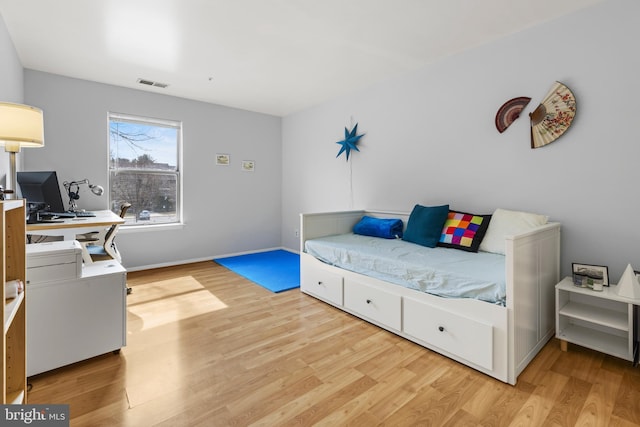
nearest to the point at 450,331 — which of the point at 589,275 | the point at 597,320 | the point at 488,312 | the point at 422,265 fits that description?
the point at 488,312

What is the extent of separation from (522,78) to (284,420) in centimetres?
300

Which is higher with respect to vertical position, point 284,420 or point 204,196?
point 204,196

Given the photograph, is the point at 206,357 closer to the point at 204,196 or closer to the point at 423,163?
the point at 423,163

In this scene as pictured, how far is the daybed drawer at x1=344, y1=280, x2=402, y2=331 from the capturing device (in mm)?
2367

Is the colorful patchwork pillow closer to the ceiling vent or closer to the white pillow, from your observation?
the white pillow

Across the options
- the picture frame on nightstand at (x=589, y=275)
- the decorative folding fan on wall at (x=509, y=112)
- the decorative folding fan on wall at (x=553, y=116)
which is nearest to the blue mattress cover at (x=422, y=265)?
the picture frame on nightstand at (x=589, y=275)

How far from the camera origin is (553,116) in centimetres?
240

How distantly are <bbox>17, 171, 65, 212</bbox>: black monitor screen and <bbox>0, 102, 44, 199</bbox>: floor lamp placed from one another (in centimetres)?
22

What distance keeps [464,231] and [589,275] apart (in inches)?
34.0

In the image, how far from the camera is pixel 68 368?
1921mm

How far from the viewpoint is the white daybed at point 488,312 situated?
177cm

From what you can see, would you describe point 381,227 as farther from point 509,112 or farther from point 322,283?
point 509,112

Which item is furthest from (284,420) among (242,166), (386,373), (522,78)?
(242,166)

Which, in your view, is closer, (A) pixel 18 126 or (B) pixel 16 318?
(B) pixel 16 318
